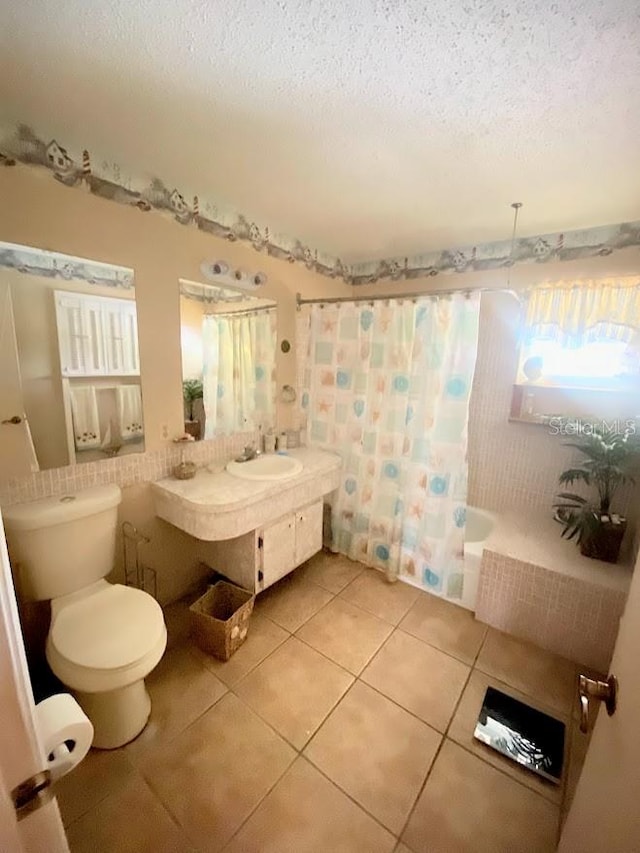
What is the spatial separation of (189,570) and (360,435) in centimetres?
138

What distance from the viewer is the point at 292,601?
217 centimetres

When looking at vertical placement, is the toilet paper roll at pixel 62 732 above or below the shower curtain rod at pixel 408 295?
below

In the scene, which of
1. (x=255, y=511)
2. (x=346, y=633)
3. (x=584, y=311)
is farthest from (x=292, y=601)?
(x=584, y=311)

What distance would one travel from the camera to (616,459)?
1888 millimetres

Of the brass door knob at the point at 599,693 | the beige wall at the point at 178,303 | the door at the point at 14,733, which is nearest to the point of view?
the door at the point at 14,733

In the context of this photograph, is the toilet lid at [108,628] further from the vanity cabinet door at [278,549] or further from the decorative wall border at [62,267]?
the decorative wall border at [62,267]

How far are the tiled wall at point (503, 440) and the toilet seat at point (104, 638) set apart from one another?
232 cm

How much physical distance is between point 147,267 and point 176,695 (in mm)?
1995

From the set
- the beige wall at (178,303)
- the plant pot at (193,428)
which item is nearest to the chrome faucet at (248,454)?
the plant pot at (193,428)

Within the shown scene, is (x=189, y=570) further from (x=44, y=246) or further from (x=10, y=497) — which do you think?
(x=44, y=246)

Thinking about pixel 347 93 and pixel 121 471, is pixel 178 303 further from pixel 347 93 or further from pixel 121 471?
pixel 347 93

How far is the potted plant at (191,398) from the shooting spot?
79.0 inches

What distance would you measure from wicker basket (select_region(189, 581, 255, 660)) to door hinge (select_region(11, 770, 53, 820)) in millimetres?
1307

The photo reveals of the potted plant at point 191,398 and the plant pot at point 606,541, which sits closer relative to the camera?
the plant pot at point 606,541
